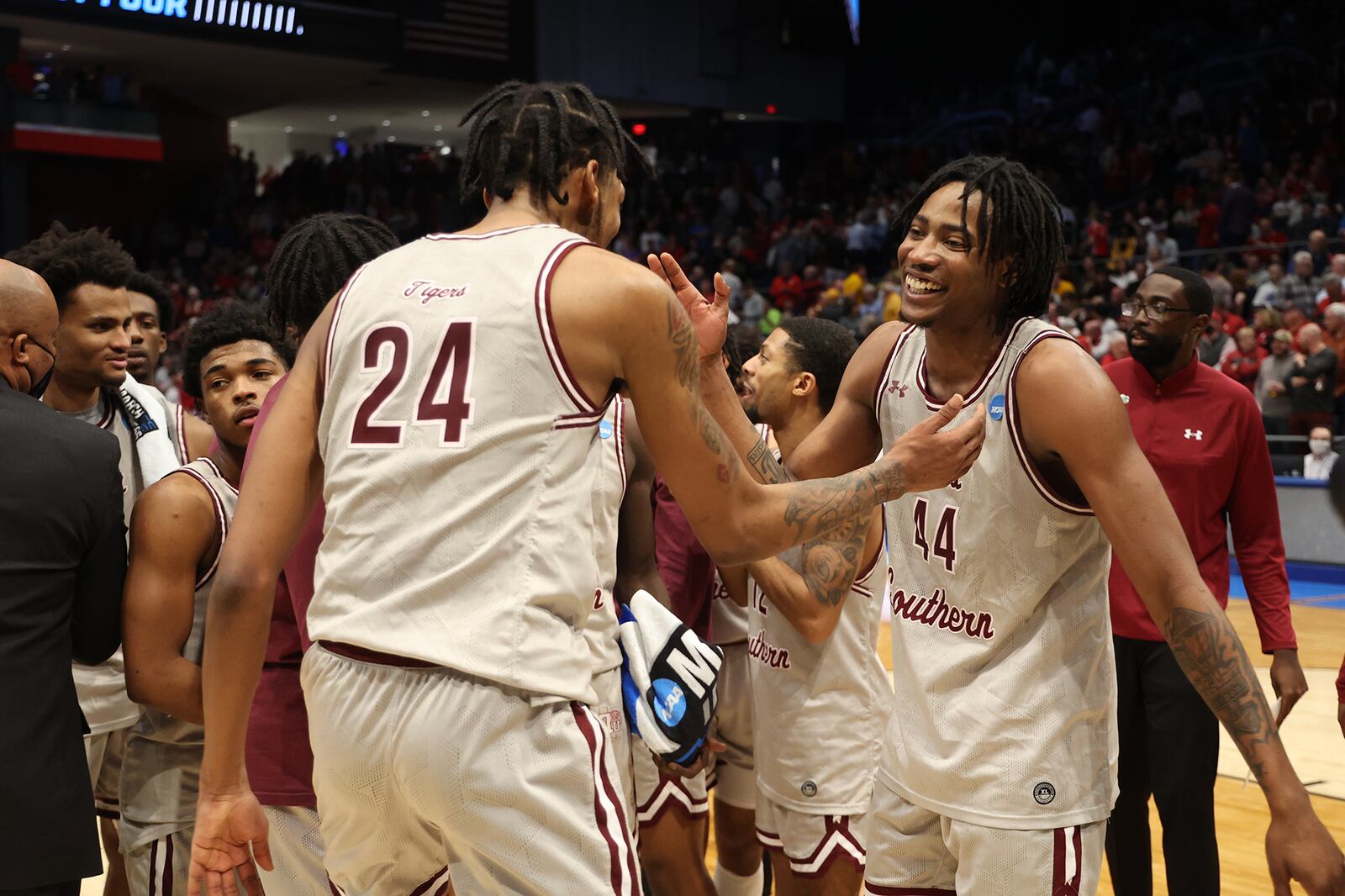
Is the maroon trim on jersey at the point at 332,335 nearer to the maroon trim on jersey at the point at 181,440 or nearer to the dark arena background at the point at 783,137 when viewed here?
the maroon trim on jersey at the point at 181,440

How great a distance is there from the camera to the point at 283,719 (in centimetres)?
258

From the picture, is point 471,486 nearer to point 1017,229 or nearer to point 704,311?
point 704,311

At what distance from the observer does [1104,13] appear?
23828 millimetres

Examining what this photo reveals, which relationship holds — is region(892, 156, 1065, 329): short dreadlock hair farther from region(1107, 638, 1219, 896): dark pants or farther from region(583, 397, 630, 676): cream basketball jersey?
region(1107, 638, 1219, 896): dark pants

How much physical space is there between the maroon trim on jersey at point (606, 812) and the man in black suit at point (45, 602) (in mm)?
981

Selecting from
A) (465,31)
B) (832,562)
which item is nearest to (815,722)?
(832,562)

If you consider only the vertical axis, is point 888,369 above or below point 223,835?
above

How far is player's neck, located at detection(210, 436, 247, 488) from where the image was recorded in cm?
289

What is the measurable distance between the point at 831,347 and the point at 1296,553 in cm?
825

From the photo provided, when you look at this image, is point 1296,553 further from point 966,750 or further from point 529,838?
point 529,838

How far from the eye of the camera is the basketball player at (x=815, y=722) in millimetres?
3471

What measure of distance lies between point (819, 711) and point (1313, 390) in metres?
8.50

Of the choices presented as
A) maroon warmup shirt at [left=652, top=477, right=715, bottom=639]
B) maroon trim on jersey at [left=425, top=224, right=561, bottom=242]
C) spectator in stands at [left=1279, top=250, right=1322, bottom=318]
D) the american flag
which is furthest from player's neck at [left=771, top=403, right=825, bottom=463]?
the american flag

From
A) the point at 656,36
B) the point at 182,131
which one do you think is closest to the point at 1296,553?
the point at 656,36
